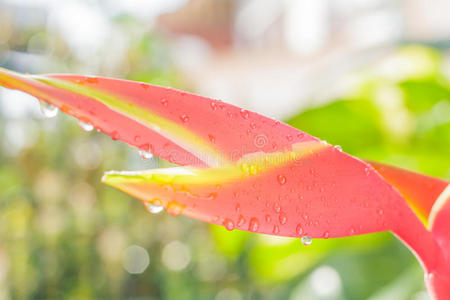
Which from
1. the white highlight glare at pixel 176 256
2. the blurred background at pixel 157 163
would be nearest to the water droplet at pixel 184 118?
the blurred background at pixel 157 163

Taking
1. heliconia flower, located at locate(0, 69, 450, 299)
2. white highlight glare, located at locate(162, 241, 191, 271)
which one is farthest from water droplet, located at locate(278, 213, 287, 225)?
white highlight glare, located at locate(162, 241, 191, 271)

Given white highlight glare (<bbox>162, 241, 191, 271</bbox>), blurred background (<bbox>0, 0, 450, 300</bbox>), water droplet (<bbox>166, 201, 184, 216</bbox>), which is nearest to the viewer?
water droplet (<bbox>166, 201, 184, 216</bbox>)

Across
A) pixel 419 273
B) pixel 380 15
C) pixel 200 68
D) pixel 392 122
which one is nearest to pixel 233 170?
pixel 419 273

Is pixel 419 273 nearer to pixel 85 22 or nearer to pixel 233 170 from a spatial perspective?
pixel 233 170

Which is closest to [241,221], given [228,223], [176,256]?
[228,223]

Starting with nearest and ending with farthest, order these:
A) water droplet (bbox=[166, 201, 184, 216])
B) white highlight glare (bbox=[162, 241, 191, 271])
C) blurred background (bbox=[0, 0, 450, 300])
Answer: water droplet (bbox=[166, 201, 184, 216])
blurred background (bbox=[0, 0, 450, 300])
white highlight glare (bbox=[162, 241, 191, 271])

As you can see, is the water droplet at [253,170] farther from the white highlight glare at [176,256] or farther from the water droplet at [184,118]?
the white highlight glare at [176,256]

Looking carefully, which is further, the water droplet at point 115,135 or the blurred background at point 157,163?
the blurred background at point 157,163

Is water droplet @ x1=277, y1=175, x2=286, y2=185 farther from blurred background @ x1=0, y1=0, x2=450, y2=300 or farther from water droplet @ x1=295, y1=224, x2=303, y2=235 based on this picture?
blurred background @ x1=0, y1=0, x2=450, y2=300
